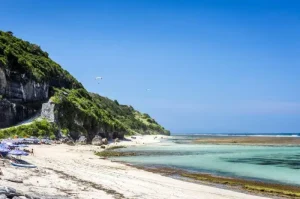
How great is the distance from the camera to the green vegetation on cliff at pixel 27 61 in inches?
2717

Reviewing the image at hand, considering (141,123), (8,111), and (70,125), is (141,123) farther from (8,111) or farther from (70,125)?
(8,111)

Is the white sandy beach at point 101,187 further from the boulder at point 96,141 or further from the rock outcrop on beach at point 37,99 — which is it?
the boulder at point 96,141

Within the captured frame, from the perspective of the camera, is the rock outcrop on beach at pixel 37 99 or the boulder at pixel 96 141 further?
the boulder at pixel 96 141

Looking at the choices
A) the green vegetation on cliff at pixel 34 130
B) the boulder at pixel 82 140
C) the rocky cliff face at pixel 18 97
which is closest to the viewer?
the green vegetation on cliff at pixel 34 130

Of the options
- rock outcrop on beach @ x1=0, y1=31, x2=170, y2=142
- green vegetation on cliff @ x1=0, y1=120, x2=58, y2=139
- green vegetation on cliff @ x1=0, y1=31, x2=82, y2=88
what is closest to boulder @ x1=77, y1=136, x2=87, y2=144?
rock outcrop on beach @ x1=0, y1=31, x2=170, y2=142

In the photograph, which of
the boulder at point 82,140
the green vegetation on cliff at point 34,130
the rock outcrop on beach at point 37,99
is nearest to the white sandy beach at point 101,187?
the green vegetation on cliff at point 34,130

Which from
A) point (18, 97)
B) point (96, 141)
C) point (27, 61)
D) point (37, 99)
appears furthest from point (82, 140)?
point (27, 61)

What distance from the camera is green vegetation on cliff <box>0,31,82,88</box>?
69000 millimetres

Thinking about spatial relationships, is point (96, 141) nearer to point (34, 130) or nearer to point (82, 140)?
point (82, 140)

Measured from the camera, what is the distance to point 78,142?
68.9 meters

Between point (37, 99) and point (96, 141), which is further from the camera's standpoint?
point (96, 141)

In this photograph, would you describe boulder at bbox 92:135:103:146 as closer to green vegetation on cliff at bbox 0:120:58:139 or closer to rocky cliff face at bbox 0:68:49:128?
green vegetation on cliff at bbox 0:120:58:139

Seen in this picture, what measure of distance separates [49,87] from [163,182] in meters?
58.6

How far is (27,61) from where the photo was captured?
73250mm
